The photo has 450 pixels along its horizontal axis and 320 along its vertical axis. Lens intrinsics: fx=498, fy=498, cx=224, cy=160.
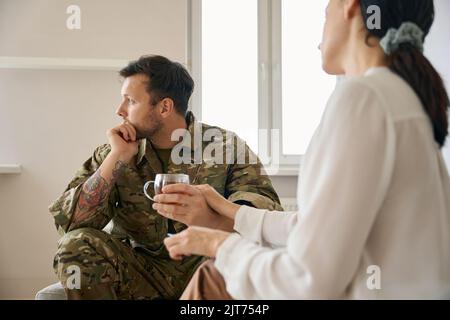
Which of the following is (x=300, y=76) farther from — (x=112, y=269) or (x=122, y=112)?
(x=112, y=269)

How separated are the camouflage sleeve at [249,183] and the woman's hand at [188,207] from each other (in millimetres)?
454

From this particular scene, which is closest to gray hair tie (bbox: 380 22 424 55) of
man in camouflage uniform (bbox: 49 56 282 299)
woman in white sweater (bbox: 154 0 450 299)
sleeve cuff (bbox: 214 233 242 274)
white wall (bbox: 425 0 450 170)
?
woman in white sweater (bbox: 154 0 450 299)

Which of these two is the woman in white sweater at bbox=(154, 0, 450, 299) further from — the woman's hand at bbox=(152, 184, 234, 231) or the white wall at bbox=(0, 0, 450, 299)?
the white wall at bbox=(0, 0, 450, 299)

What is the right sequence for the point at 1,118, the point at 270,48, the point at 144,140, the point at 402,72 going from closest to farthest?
the point at 402,72 → the point at 144,140 → the point at 1,118 → the point at 270,48

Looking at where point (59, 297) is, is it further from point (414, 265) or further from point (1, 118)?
point (1, 118)

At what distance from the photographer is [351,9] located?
91 cm

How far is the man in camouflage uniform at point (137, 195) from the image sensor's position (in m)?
1.57

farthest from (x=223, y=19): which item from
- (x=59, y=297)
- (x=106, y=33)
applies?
Result: (x=59, y=297)

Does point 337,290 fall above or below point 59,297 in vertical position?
above

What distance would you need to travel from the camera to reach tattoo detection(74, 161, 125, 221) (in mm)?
1693

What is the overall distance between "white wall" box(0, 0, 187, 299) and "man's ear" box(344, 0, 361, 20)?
6.56 feet

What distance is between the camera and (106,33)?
280 cm
